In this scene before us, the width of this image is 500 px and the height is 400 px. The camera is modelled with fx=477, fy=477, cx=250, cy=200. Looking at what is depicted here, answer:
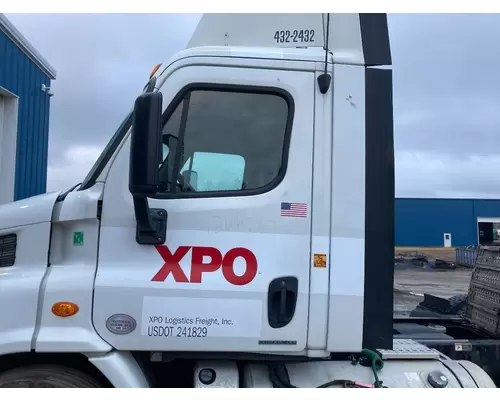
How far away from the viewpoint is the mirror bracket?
8.11 ft

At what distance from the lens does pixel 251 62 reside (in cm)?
266

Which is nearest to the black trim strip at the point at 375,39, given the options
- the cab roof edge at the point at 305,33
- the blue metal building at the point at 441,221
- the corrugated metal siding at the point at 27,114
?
the cab roof edge at the point at 305,33

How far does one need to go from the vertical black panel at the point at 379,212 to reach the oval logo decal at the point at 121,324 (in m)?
1.25

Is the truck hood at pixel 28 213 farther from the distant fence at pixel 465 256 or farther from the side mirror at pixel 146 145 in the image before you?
the distant fence at pixel 465 256

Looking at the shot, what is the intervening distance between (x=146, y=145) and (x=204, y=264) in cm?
73

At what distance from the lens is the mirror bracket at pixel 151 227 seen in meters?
2.47

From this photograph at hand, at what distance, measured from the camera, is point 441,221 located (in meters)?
33.7

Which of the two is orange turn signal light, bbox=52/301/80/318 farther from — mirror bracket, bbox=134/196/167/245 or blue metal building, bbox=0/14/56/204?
blue metal building, bbox=0/14/56/204

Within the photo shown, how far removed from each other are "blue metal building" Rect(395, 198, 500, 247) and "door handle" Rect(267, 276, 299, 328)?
32.1 m

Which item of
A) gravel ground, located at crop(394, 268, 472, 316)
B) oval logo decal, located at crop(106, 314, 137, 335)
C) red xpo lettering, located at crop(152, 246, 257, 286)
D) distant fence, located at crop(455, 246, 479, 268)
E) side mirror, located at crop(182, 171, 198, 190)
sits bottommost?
gravel ground, located at crop(394, 268, 472, 316)

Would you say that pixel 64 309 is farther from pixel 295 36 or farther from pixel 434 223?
pixel 434 223

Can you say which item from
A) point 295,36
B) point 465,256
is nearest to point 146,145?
point 295,36

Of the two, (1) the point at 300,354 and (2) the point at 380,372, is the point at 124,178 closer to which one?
(1) the point at 300,354

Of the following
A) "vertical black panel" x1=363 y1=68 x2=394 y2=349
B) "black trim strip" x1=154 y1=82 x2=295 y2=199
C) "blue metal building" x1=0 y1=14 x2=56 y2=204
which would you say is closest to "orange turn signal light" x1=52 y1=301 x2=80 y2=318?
"black trim strip" x1=154 y1=82 x2=295 y2=199
